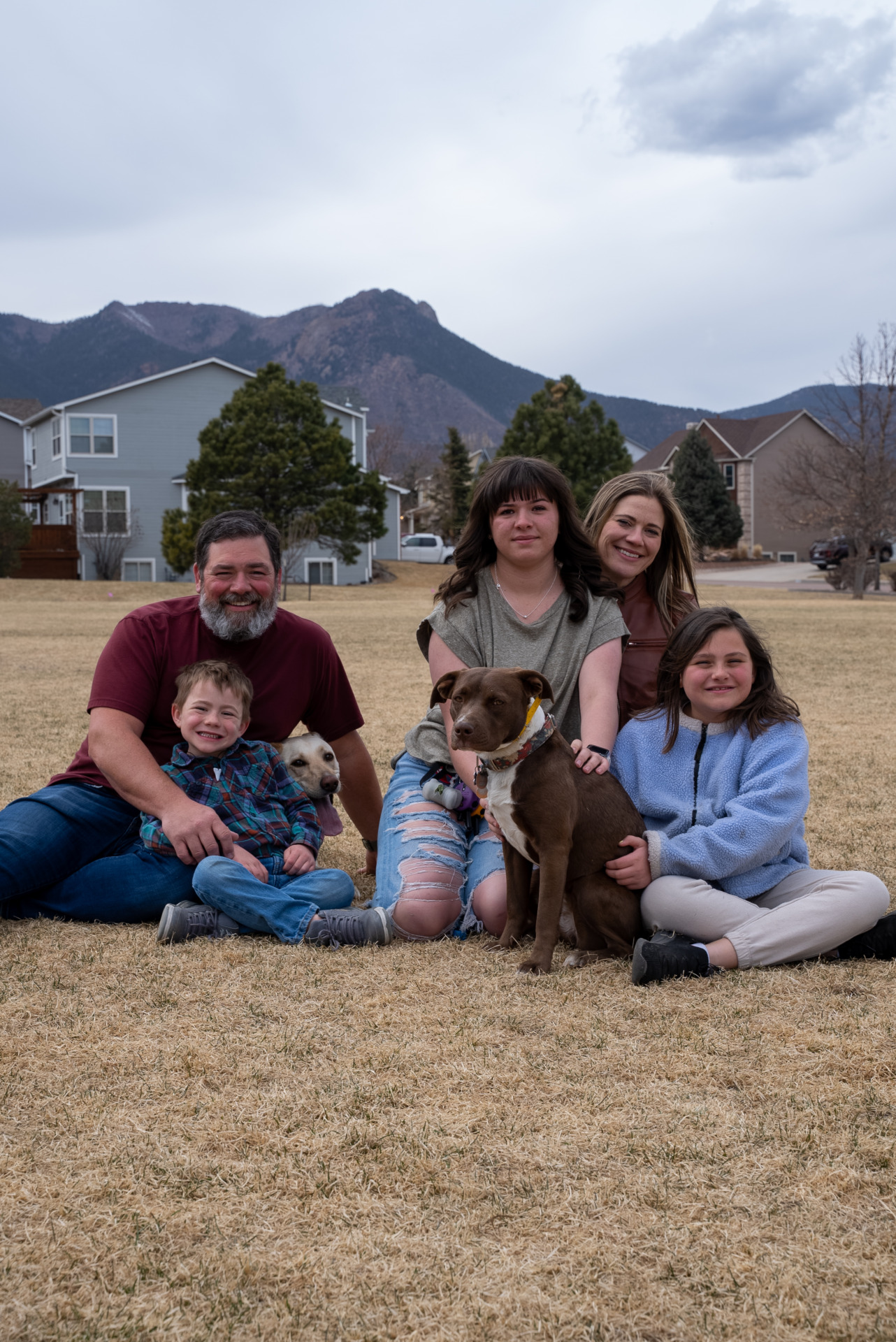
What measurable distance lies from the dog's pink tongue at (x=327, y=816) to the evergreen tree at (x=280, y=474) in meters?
32.9

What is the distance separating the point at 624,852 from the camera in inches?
150

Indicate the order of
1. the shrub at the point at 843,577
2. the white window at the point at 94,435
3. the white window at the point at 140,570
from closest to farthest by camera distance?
the shrub at the point at 843,577, the white window at the point at 94,435, the white window at the point at 140,570

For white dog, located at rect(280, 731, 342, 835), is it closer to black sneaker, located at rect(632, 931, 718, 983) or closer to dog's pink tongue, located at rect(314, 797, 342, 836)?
dog's pink tongue, located at rect(314, 797, 342, 836)

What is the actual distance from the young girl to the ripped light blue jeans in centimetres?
66

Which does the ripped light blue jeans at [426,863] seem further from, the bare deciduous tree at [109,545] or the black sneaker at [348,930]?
the bare deciduous tree at [109,545]

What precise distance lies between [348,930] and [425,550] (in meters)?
49.2

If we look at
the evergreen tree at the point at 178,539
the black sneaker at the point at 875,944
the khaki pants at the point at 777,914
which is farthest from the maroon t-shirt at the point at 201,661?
the evergreen tree at the point at 178,539

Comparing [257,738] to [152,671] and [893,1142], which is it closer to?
[152,671]

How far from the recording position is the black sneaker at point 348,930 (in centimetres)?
395

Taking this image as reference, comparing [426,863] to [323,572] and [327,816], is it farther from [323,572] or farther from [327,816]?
[323,572]

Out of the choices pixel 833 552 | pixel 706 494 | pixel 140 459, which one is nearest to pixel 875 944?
pixel 140 459

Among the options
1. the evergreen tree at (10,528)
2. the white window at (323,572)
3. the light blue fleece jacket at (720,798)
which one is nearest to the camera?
the light blue fleece jacket at (720,798)

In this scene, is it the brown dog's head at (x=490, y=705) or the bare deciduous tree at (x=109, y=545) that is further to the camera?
the bare deciduous tree at (x=109, y=545)

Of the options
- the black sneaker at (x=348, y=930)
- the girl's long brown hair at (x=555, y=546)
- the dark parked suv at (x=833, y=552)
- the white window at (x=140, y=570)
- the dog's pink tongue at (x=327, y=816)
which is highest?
the dark parked suv at (x=833, y=552)
